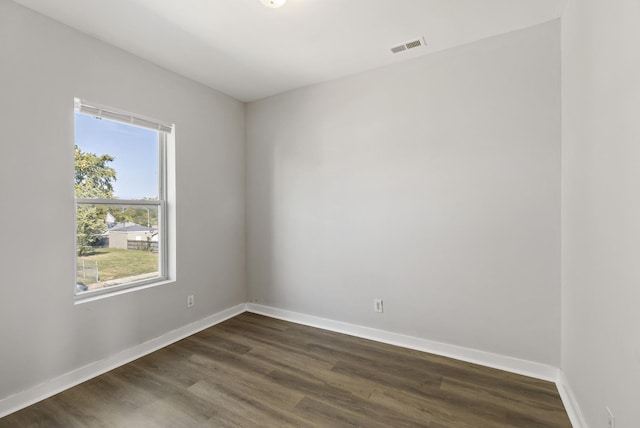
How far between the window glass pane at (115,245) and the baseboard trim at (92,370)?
0.59m

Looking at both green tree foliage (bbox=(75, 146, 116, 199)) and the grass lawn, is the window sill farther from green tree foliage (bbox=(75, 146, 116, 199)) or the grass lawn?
green tree foliage (bbox=(75, 146, 116, 199))

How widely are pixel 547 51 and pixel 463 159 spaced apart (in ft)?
3.04

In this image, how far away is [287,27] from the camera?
2203mm

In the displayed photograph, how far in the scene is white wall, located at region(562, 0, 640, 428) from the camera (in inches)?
43.4

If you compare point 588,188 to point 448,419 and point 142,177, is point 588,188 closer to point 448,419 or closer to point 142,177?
point 448,419

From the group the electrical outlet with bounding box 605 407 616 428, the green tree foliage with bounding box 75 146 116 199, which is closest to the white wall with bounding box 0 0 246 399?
the green tree foliage with bounding box 75 146 116 199

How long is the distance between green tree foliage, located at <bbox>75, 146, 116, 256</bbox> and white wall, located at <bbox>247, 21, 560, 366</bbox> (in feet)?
5.27

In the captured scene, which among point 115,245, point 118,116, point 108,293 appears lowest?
point 108,293

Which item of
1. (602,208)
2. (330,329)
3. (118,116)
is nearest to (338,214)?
(330,329)

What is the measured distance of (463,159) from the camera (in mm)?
2426

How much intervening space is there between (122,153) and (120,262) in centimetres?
98

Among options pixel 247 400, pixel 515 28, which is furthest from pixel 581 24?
pixel 247 400

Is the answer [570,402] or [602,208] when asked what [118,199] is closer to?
[602,208]

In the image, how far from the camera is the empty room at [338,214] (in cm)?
170
